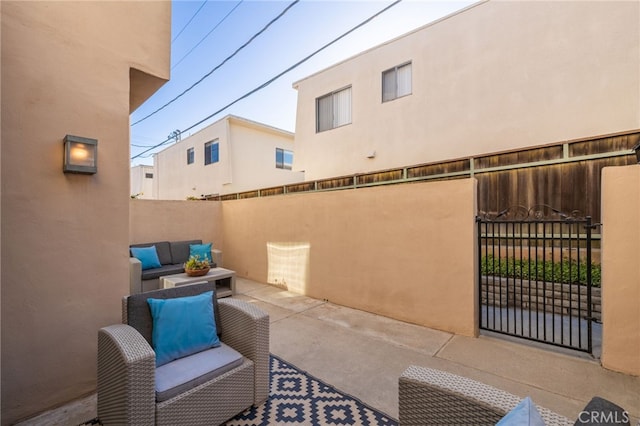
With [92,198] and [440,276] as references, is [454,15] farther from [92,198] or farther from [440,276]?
[92,198]

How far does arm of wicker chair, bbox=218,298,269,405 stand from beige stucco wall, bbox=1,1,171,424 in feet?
3.99

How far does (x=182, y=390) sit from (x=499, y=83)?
7.35 metres

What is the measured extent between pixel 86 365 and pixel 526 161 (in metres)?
6.44

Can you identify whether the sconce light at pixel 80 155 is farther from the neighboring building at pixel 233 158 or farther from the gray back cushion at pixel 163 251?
the neighboring building at pixel 233 158

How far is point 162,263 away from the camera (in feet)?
20.7

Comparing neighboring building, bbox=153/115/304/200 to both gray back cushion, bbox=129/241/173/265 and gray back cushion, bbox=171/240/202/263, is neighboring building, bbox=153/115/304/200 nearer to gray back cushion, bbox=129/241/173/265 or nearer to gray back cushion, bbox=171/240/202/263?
gray back cushion, bbox=171/240/202/263

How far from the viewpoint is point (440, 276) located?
12.6 feet

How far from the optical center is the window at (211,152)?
1230cm

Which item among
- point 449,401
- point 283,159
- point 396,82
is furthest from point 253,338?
point 283,159

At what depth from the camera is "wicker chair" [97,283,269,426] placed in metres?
1.70

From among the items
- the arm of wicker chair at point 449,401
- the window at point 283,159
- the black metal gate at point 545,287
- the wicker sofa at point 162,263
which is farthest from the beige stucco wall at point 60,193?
the window at point 283,159

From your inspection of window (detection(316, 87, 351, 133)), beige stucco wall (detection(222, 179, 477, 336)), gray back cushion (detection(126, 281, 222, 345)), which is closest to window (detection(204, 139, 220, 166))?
Result: window (detection(316, 87, 351, 133))

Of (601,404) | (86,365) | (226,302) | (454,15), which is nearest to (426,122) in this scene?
(454,15)

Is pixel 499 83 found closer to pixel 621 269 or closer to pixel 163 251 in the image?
pixel 621 269
